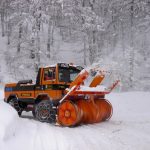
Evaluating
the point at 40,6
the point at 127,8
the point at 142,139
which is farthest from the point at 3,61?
the point at 142,139

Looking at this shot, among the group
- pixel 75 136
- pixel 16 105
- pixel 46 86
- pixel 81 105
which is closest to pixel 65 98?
pixel 81 105

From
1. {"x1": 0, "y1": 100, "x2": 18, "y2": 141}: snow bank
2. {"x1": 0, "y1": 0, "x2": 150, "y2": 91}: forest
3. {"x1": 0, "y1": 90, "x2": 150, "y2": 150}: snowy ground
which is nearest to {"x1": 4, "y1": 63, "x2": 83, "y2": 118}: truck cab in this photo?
{"x1": 0, "y1": 90, "x2": 150, "y2": 150}: snowy ground

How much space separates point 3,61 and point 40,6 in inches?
276

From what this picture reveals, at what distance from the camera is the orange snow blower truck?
12.4m

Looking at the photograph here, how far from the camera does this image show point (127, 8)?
31.9m

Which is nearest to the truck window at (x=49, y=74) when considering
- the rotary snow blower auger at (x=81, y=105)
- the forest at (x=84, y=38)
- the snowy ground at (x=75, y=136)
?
the rotary snow blower auger at (x=81, y=105)

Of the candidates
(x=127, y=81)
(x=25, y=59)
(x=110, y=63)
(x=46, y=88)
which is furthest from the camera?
(x=25, y=59)

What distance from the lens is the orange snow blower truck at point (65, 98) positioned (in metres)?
12.4

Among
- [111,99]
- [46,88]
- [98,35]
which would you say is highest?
[98,35]

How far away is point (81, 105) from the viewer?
1288 cm

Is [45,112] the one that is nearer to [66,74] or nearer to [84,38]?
[66,74]

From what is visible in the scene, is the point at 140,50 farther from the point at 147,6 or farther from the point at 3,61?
the point at 3,61

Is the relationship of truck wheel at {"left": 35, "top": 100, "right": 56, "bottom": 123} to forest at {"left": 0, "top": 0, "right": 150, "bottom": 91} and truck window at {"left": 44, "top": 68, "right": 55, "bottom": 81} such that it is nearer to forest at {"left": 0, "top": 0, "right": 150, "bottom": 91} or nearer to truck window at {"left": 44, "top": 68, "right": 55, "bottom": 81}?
truck window at {"left": 44, "top": 68, "right": 55, "bottom": 81}

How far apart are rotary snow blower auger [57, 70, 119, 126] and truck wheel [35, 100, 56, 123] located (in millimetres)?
505
